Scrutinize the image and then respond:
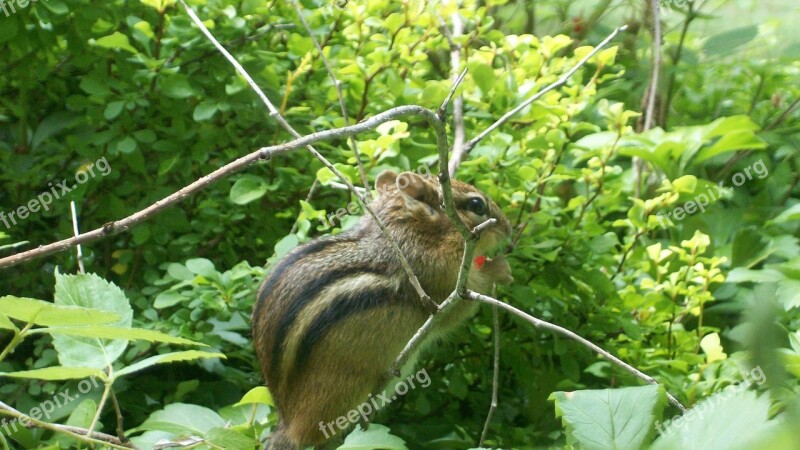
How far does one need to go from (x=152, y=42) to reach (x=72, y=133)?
45cm

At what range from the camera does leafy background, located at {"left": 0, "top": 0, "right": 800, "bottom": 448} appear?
208 centimetres

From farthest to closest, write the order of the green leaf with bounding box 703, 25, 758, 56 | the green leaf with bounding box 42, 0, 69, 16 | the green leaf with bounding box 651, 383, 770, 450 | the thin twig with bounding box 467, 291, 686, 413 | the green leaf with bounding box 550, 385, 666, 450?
the green leaf with bounding box 703, 25, 758, 56, the green leaf with bounding box 42, 0, 69, 16, the thin twig with bounding box 467, 291, 686, 413, the green leaf with bounding box 550, 385, 666, 450, the green leaf with bounding box 651, 383, 770, 450

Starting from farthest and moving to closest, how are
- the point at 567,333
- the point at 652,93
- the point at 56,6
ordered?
the point at 652,93 → the point at 56,6 → the point at 567,333

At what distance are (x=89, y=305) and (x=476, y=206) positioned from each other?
119cm

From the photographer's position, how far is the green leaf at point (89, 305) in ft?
4.27

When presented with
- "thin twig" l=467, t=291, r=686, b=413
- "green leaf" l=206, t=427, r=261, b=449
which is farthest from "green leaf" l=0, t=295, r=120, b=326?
"thin twig" l=467, t=291, r=686, b=413

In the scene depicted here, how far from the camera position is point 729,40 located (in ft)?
10.7

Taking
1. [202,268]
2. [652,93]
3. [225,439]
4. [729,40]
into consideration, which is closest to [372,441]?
[225,439]

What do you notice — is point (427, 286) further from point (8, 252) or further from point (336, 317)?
point (8, 252)

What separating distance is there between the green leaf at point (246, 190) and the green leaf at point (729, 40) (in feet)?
6.70

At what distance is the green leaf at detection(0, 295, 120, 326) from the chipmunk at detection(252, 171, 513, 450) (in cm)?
107

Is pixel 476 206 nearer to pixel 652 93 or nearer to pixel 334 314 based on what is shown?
pixel 334 314

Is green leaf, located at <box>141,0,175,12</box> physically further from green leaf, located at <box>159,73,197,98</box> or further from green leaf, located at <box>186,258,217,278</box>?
green leaf, located at <box>186,258,217,278</box>

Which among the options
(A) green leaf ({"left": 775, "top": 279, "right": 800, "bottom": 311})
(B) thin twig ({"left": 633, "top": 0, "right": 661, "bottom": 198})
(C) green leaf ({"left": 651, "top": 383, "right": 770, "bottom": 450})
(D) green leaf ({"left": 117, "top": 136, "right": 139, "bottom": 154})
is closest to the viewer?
(C) green leaf ({"left": 651, "top": 383, "right": 770, "bottom": 450})
